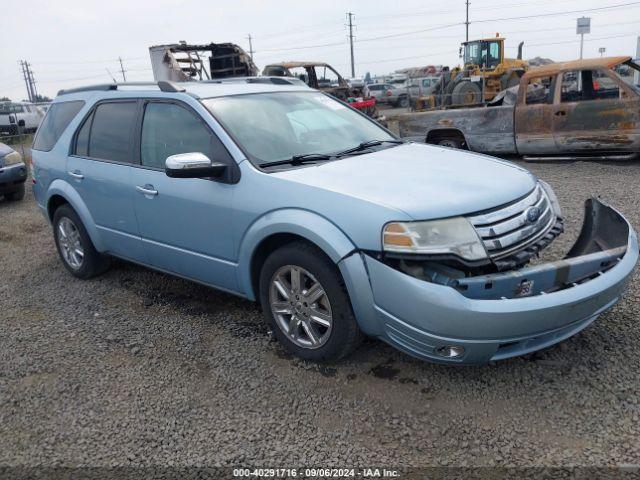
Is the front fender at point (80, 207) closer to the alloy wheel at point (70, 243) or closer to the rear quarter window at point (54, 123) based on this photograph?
the alloy wheel at point (70, 243)

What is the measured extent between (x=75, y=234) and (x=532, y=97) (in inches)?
301

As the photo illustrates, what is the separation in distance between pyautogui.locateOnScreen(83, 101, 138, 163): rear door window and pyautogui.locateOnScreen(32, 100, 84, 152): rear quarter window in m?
0.31

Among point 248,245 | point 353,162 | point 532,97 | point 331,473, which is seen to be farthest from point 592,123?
point 331,473

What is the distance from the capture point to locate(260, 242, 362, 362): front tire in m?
3.08

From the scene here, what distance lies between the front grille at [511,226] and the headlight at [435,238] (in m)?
0.08

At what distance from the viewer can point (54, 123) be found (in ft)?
17.2

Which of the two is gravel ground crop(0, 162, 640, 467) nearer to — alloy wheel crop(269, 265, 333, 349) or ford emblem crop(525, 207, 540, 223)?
alloy wheel crop(269, 265, 333, 349)

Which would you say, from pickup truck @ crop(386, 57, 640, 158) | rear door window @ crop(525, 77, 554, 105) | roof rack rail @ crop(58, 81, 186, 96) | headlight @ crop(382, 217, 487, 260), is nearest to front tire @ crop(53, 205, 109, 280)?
roof rack rail @ crop(58, 81, 186, 96)

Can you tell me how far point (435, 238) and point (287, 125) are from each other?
1653 mm

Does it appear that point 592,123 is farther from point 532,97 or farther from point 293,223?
point 293,223

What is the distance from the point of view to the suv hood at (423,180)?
2.87m

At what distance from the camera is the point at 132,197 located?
4191 millimetres

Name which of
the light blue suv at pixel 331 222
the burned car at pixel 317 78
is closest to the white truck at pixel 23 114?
the burned car at pixel 317 78

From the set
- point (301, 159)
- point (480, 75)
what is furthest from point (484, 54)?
point (301, 159)
